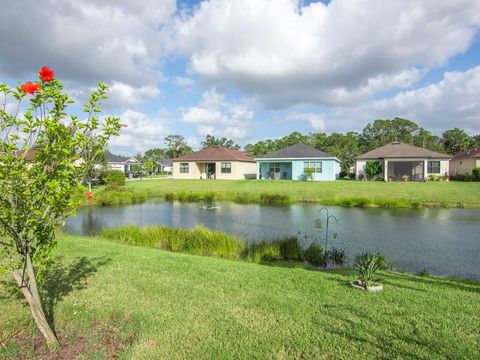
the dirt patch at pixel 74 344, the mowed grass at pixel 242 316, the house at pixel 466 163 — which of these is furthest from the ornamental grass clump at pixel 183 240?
the house at pixel 466 163

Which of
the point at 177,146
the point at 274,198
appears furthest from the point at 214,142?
the point at 274,198

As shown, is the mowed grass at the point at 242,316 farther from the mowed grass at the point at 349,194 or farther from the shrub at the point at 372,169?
the shrub at the point at 372,169

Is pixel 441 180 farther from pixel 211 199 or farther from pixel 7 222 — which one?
pixel 7 222

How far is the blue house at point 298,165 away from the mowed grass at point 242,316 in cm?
3366

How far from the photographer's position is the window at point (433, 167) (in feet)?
129

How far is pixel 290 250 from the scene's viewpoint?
1123 cm

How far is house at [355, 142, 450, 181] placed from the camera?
37656 millimetres

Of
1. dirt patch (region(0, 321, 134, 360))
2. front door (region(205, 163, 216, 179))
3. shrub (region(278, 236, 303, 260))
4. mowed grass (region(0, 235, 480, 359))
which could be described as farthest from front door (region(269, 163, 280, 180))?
dirt patch (region(0, 321, 134, 360))

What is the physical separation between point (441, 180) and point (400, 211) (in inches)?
756

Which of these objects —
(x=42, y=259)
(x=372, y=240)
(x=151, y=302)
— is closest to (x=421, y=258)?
(x=372, y=240)

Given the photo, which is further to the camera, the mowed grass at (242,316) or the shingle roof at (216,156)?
the shingle roof at (216,156)

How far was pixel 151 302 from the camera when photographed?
5102mm

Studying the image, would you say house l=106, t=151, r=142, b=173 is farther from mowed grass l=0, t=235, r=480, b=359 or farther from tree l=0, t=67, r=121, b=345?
tree l=0, t=67, r=121, b=345

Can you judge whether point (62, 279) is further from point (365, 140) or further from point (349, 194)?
point (365, 140)
